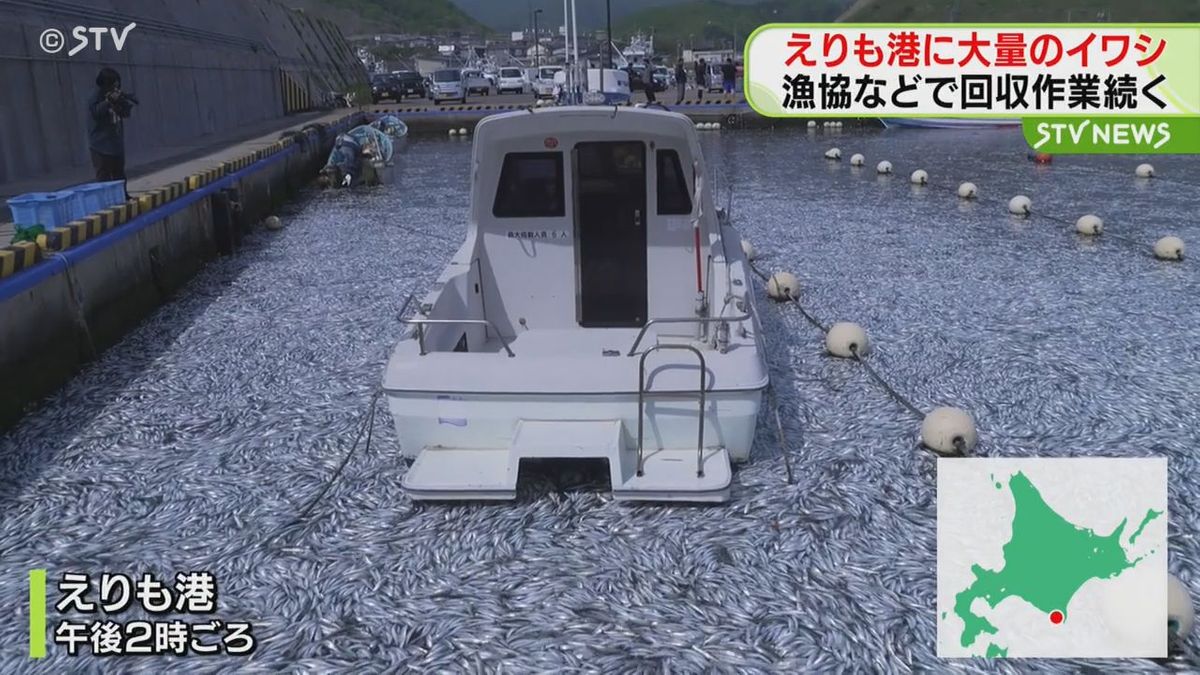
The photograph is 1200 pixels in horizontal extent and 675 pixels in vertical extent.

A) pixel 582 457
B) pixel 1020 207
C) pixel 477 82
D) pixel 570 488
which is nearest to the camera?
pixel 582 457

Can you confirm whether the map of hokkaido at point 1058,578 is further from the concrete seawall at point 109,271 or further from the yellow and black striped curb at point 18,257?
the yellow and black striped curb at point 18,257

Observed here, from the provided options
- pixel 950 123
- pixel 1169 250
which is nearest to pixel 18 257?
pixel 1169 250

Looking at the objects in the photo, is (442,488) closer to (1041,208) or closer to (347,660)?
(347,660)

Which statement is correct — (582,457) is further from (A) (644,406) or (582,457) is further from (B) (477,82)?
(B) (477,82)

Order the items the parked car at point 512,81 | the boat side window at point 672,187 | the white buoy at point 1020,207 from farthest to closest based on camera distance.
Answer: the parked car at point 512,81 < the white buoy at point 1020,207 < the boat side window at point 672,187

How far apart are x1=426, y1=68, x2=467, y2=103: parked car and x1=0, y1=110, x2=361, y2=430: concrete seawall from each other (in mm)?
30033

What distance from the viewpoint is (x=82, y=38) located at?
19938 mm

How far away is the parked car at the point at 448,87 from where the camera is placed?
156 ft

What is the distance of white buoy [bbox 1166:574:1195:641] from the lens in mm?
4730

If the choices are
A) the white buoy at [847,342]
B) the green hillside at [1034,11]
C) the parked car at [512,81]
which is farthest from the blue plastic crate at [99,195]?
the green hillside at [1034,11]

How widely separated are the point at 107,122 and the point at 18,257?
593 cm

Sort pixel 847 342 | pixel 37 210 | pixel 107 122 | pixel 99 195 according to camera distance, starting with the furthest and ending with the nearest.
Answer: pixel 107 122 → pixel 99 195 → pixel 37 210 → pixel 847 342
